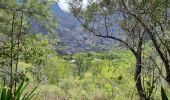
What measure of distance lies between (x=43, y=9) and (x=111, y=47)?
4.19m

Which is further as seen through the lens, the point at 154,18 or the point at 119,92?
the point at 119,92

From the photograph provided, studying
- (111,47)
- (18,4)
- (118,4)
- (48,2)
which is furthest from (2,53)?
(111,47)

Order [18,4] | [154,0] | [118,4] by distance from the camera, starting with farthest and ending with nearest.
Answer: [18,4]
[118,4]
[154,0]

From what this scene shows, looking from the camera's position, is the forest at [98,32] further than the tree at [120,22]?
No

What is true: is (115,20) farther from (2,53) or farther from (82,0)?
(2,53)

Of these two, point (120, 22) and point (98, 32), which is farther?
point (98, 32)

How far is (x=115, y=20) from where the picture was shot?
11422mm

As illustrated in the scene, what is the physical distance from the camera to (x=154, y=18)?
7.25 m

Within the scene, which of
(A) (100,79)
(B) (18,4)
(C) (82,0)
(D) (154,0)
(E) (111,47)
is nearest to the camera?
(D) (154,0)

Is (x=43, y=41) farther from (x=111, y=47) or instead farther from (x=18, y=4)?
(x=111, y=47)

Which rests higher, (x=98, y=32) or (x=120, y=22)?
(x=120, y=22)

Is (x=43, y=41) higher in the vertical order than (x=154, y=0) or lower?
lower

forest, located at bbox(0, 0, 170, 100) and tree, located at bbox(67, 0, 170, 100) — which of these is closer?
forest, located at bbox(0, 0, 170, 100)

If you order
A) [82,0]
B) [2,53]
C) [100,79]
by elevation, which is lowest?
[100,79]
